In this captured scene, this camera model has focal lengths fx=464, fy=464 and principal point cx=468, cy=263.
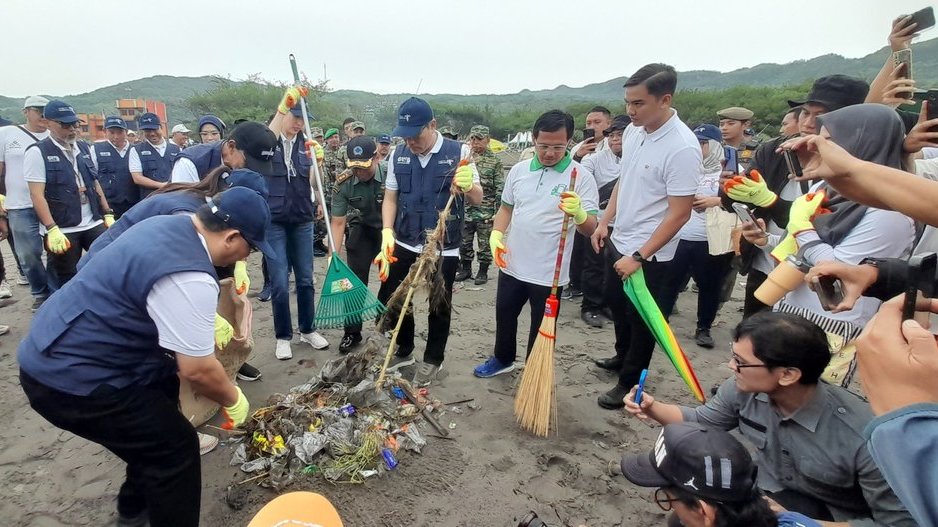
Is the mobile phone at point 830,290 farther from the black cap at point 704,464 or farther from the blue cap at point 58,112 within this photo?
the blue cap at point 58,112

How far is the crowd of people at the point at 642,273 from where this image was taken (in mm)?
1440

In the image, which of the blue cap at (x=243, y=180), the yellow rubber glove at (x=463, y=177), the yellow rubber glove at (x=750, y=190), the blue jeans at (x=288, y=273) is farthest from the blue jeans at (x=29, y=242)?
the yellow rubber glove at (x=750, y=190)

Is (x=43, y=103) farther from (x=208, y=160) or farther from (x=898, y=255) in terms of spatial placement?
(x=898, y=255)

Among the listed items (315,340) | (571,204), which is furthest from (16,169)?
(571,204)

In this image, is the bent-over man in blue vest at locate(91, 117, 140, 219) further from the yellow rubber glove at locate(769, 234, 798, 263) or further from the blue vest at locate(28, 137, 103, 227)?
the yellow rubber glove at locate(769, 234, 798, 263)

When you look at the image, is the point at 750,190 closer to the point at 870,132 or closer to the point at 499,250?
the point at 870,132

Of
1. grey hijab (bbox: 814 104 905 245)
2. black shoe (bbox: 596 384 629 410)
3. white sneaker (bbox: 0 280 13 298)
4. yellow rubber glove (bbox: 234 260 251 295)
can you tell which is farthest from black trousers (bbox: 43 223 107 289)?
grey hijab (bbox: 814 104 905 245)

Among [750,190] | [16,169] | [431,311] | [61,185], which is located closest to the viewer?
[750,190]

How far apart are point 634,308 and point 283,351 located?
3.05 m

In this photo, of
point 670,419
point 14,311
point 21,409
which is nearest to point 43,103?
point 14,311

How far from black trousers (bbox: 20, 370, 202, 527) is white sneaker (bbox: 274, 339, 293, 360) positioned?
209 cm

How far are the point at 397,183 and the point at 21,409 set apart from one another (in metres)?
3.27

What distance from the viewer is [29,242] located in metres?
4.96

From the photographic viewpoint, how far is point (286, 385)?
150 inches
